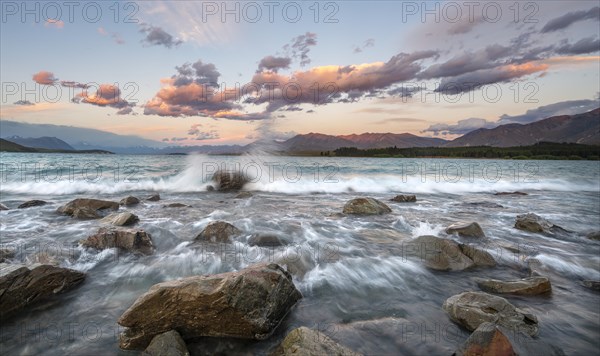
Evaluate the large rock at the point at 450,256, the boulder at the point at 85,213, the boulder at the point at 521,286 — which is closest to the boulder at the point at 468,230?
the large rock at the point at 450,256

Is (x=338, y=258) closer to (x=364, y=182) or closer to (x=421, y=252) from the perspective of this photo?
(x=421, y=252)

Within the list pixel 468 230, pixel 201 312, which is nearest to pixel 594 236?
pixel 468 230

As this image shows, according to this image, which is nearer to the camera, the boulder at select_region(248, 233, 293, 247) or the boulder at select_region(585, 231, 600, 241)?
the boulder at select_region(248, 233, 293, 247)

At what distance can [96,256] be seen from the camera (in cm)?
762

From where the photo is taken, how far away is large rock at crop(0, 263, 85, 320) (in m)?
4.95

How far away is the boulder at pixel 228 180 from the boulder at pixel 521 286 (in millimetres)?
18315

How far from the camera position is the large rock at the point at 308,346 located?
3.58m

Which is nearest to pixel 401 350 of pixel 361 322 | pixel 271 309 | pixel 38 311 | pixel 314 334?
pixel 361 322

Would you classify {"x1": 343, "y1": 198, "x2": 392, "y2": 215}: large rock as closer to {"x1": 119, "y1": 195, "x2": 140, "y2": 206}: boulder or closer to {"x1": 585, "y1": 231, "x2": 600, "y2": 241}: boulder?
{"x1": 585, "y1": 231, "x2": 600, "y2": 241}: boulder

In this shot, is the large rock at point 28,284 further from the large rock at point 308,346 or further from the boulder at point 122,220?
the boulder at point 122,220

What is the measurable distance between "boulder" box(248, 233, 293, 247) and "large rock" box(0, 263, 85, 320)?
4.25 m

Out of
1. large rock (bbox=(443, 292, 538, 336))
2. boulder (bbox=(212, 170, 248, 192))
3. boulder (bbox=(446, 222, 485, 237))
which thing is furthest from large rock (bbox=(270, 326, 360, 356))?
boulder (bbox=(212, 170, 248, 192))

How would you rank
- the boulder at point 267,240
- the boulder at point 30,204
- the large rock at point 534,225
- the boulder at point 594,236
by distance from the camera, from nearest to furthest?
the boulder at point 267,240 → the boulder at point 594,236 → the large rock at point 534,225 → the boulder at point 30,204

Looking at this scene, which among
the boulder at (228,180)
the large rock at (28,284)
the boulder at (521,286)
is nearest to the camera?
the large rock at (28,284)
